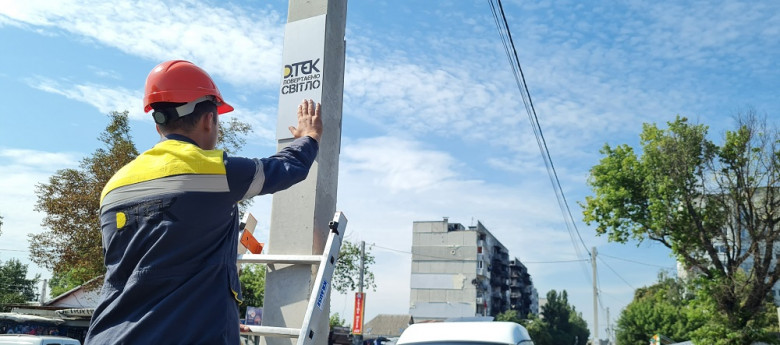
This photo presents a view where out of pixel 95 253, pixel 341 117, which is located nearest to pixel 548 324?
pixel 95 253

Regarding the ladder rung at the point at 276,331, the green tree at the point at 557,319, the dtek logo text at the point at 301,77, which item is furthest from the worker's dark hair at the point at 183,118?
the green tree at the point at 557,319

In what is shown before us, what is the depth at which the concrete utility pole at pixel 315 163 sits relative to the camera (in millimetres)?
3742

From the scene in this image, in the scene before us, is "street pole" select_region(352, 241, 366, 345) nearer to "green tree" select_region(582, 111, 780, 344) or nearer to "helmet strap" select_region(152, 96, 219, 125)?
"green tree" select_region(582, 111, 780, 344)

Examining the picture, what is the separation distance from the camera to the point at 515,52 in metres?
13.5

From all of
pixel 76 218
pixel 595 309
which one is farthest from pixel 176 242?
pixel 595 309

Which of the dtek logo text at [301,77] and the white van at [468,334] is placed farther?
the white van at [468,334]

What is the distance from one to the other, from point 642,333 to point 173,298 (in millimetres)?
74423

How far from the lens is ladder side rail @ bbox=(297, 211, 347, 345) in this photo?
9.95ft

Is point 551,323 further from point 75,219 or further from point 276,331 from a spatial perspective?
point 276,331

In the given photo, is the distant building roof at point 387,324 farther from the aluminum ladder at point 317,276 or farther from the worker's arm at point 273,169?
the worker's arm at point 273,169

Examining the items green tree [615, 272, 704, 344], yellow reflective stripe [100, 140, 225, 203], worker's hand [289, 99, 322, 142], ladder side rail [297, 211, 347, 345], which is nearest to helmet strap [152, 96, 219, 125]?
yellow reflective stripe [100, 140, 225, 203]

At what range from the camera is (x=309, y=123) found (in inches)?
103

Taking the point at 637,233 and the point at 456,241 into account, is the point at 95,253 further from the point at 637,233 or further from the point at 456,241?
the point at 456,241

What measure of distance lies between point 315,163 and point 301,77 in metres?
0.61
